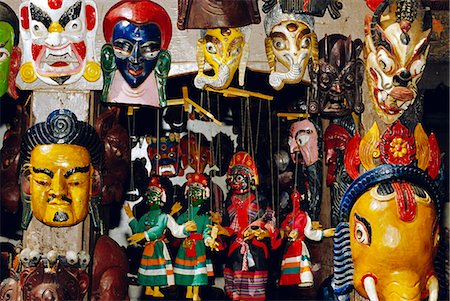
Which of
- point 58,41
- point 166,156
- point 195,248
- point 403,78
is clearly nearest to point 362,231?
point 403,78

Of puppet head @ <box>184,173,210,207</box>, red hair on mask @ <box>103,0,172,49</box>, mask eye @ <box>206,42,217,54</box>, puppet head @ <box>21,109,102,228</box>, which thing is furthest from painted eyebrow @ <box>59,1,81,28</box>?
puppet head @ <box>184,173,210,207</box>

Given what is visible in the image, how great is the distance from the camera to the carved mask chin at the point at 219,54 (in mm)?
6527

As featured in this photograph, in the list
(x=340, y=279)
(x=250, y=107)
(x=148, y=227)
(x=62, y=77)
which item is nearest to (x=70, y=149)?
(x=62, y=77)

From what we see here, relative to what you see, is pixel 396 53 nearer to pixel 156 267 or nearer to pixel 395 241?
pixel 395 241

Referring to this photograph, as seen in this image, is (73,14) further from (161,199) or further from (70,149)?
(161,199)

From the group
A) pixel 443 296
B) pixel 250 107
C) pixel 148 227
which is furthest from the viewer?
pixel 250 107

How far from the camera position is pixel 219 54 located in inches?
257

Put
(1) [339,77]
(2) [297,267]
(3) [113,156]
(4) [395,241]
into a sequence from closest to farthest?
(4) [395,241] → (1) [339,77] → (3) [113,156] → (2) [297,267]

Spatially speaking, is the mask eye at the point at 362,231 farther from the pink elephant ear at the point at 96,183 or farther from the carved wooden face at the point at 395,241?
the pink elephant ear at the point at 96,183

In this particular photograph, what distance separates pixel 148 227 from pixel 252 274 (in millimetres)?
803

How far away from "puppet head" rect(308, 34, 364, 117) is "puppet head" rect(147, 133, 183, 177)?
1.78 meters

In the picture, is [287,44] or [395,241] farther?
[287,44]

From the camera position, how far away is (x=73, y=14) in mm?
6508

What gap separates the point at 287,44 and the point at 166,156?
1946mm
